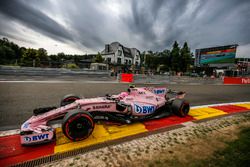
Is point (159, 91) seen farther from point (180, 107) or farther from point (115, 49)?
point (115, 49)

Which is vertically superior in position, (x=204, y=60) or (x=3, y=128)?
(x=204, y=60)

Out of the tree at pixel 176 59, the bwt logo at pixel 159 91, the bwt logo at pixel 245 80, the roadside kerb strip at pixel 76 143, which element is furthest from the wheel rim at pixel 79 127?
the tree at pixel 176 59

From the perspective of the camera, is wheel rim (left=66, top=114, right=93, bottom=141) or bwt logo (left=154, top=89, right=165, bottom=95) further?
bwt logo (left=154, top=89, right=165, bottom=95)

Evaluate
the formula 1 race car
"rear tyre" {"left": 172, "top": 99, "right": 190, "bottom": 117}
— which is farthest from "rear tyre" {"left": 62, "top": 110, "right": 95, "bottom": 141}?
"rear tyre" {"left": 172, "top": 99, "right": 190, "bottom": 117}

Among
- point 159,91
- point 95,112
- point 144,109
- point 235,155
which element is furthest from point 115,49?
point 235,155

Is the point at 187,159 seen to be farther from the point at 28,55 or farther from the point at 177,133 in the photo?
the point at 28,55

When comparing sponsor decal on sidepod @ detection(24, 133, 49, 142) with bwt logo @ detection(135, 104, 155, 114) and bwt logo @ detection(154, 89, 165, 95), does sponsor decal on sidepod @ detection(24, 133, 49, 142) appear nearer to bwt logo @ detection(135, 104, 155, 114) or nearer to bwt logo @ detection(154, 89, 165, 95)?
bwt logo @ detection(135, 104, 155, 114)

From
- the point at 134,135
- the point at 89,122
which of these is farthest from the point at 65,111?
the point at 134,135

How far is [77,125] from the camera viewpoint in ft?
7.42

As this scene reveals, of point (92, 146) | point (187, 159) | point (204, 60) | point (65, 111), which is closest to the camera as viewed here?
point (187, 159)

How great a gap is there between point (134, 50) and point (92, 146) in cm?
5064

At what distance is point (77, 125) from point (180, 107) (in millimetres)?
2800

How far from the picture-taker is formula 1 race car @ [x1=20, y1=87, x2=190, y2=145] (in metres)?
2.18

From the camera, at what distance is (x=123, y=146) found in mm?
2271
